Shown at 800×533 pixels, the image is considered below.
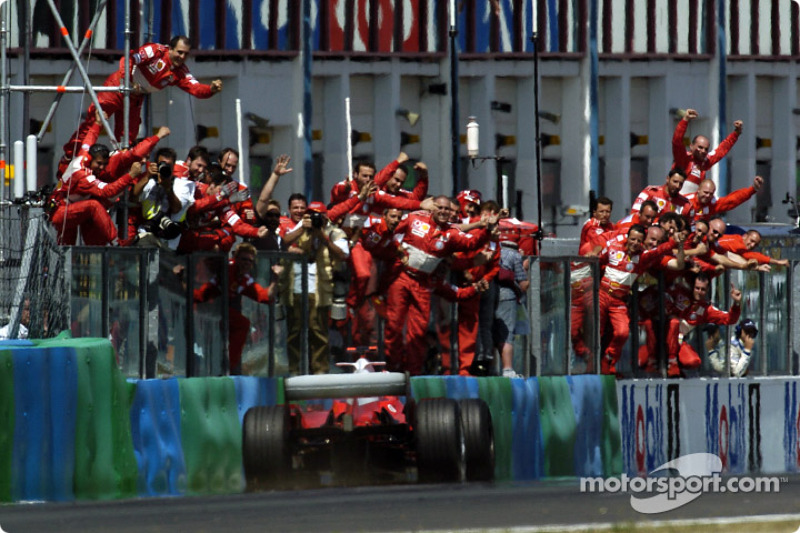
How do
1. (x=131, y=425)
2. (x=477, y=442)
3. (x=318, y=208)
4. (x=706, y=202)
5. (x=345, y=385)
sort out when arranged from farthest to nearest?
(x=706, y=202) → (x=318, y=208) → (x=345, y=385) → (x=477, y=442) → (x=131, y=425)

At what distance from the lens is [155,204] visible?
15312 millimetres

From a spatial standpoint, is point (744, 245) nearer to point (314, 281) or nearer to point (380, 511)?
point (314, 281)

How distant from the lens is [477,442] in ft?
45.8

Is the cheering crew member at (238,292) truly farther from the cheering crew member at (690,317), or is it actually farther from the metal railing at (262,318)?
the cheering crew member at (690,317)

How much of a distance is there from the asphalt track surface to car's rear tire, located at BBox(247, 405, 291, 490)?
0.37 m

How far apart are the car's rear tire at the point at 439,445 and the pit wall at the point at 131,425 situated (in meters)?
1.38

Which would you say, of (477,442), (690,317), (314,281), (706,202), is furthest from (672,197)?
(477,442)

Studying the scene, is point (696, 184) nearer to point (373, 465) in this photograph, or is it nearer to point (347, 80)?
point (373, 465)

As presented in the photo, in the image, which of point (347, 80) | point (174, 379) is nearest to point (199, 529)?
point (174, 379)

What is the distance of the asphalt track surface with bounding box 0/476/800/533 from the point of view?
11070mm

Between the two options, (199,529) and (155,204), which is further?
(155,204)

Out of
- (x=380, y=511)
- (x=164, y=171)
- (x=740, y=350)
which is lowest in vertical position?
(x=380, y=511)

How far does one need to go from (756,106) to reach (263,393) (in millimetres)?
22581

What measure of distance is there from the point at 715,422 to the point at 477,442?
5.36m
